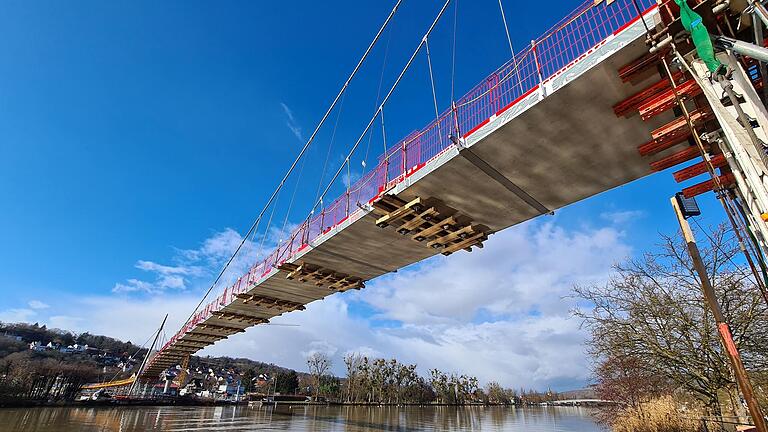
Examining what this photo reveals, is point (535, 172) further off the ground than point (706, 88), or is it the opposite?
point (535, 172)

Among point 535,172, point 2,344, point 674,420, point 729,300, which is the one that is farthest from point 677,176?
→ point 2,344

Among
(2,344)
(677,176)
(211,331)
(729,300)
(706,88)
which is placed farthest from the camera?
(2,344)

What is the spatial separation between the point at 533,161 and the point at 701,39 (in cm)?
436

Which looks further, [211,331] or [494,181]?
[211,331]

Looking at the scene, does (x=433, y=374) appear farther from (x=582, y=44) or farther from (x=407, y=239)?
(x=582, y=44)

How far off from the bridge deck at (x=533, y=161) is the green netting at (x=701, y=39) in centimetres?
89

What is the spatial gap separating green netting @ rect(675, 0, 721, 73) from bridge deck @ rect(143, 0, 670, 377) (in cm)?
89

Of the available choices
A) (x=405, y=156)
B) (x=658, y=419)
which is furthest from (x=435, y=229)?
(x=658, y=419)

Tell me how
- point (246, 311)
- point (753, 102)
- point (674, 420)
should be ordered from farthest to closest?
point (246, 311) → point (674, 420) → point (753, 102)

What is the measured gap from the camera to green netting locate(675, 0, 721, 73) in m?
5.21

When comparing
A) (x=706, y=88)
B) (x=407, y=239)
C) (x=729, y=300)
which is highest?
(x=407, y=239)

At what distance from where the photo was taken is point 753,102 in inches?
190

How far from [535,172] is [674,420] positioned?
14672mm

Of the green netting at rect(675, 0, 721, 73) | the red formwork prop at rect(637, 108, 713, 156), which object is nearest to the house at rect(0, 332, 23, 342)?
the red formwork prop at rect(637, 108, 713, 156)
